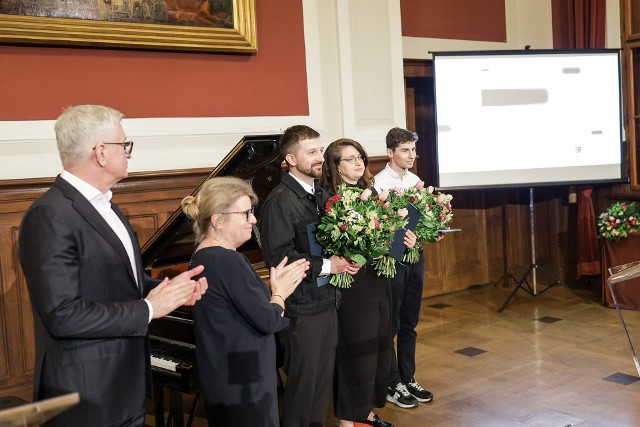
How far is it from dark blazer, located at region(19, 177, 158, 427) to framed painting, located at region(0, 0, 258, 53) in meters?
2.71

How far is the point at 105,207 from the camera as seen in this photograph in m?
2.17

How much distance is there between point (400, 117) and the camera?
626 cm

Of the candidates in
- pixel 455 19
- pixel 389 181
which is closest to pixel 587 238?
pixel 455 19

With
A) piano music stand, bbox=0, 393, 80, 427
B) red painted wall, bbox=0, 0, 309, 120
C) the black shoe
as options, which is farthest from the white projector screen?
piano music stand, bbox=0, 393, 80, 427

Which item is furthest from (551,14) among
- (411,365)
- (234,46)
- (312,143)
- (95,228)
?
(95,228)

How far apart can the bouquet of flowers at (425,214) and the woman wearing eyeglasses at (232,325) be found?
4.32 ft

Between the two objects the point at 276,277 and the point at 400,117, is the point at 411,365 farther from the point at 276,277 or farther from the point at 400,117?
the point at 400,117

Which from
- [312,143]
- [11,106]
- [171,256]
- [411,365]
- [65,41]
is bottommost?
[411,365]

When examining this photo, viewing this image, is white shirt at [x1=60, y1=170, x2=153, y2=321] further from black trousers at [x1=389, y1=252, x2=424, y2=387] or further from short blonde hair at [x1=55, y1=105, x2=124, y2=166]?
black trousers at [x1=389, y1=252, x2=424, y2=387]

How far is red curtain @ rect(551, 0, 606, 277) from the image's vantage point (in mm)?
6781

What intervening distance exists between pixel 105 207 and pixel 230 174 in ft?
3.58

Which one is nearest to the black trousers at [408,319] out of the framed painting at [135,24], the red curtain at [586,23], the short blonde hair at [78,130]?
the framed painting at [135,24]

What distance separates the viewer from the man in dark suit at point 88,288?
1964 mm

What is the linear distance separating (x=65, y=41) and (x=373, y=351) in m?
2.74
